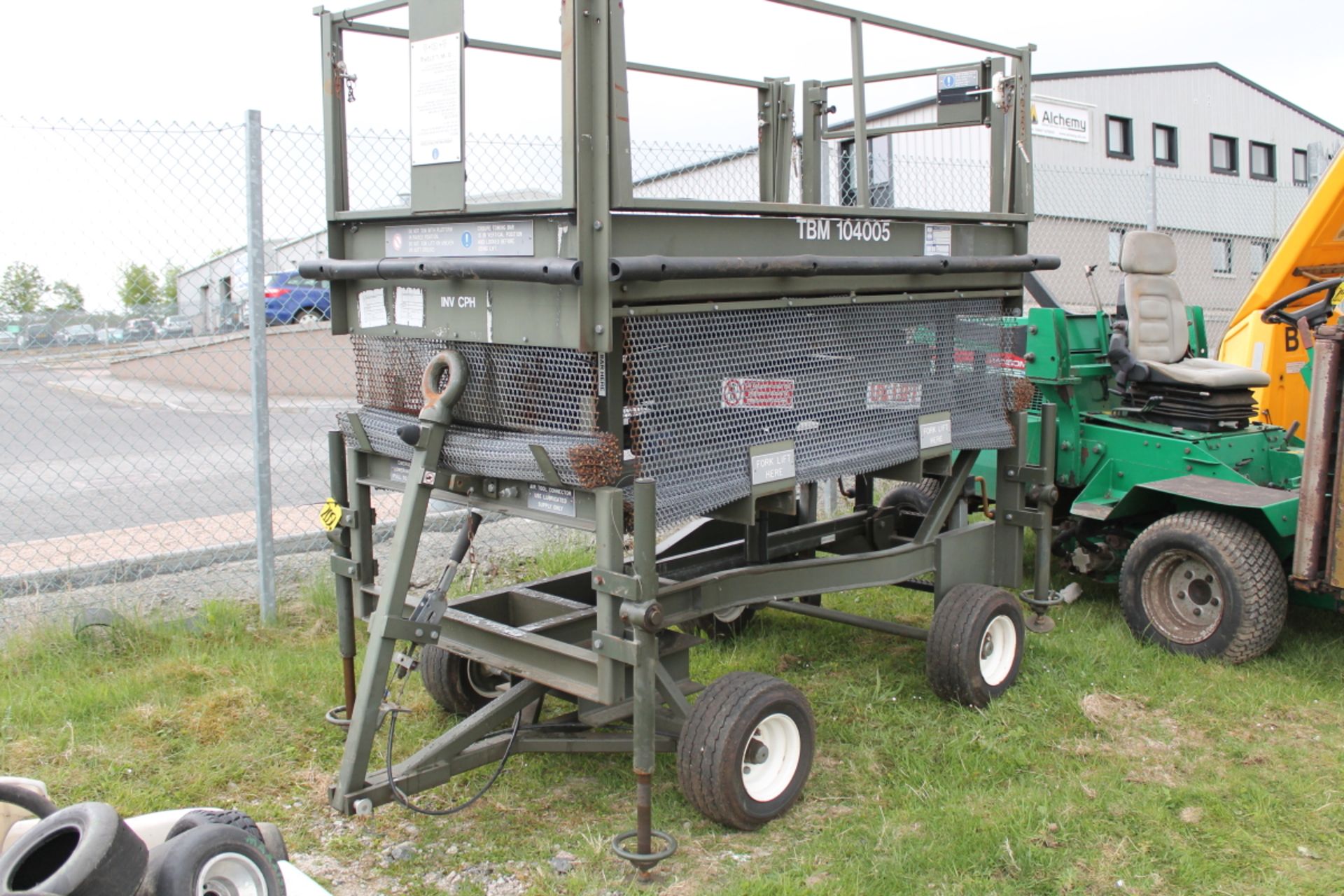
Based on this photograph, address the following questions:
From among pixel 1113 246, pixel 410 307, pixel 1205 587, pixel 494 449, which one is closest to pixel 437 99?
pixel 410 307

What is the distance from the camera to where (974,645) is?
4.38 meters

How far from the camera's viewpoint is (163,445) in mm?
9086

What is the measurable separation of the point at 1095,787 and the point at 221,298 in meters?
4.26

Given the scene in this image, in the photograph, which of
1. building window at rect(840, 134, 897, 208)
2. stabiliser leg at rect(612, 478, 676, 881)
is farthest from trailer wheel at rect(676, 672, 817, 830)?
building window at rect(840, 134, 897, 208)

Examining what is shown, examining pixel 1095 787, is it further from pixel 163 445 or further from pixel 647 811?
pixel 163 445

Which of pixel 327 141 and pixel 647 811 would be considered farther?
pixel 327 141

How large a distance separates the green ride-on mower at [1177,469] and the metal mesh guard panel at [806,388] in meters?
0.55

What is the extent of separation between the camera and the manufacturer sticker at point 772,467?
12.3 ft

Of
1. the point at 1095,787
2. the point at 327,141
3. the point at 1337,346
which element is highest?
the point at 327,141

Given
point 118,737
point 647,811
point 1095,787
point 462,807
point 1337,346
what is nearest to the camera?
point 647,811

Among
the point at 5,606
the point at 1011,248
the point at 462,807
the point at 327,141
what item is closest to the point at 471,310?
the point at 327,141

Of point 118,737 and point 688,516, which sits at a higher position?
point 688,516

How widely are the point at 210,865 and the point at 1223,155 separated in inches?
1323

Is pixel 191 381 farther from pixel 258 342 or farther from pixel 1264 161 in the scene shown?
pixel 1264 161
